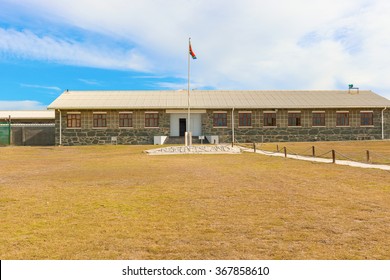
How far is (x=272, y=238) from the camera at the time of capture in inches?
184

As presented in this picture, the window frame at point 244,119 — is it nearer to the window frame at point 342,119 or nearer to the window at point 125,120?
the window frame at point 342,119

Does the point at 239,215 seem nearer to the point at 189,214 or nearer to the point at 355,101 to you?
the point at 189,214

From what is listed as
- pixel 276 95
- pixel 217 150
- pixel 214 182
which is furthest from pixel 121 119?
pixel 214 182

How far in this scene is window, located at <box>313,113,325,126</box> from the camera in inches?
1287

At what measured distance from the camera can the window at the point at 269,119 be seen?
32406 millimetres

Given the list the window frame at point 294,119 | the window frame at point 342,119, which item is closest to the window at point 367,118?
the window frame at point 342,119

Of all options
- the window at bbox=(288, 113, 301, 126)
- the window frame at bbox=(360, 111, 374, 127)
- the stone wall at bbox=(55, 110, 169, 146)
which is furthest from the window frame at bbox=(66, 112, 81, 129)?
the window frame at bbox=(360, 111, 374, 127)

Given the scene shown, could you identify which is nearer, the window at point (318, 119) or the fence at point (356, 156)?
the fence at point (356, 156)

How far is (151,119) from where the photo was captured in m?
32.0

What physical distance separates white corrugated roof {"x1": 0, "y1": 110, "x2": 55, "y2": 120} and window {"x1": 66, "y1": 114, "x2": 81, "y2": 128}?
490 inches

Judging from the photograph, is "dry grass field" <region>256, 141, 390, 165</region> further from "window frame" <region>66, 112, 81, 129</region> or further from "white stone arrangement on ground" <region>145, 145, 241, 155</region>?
"window frame" <region>66, 112, 81, 129</region>

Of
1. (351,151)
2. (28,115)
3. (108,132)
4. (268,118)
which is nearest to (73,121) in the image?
(108,132)

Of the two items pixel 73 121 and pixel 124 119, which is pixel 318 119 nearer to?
pixel 124 119

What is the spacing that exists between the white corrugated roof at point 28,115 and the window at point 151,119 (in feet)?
56.5
